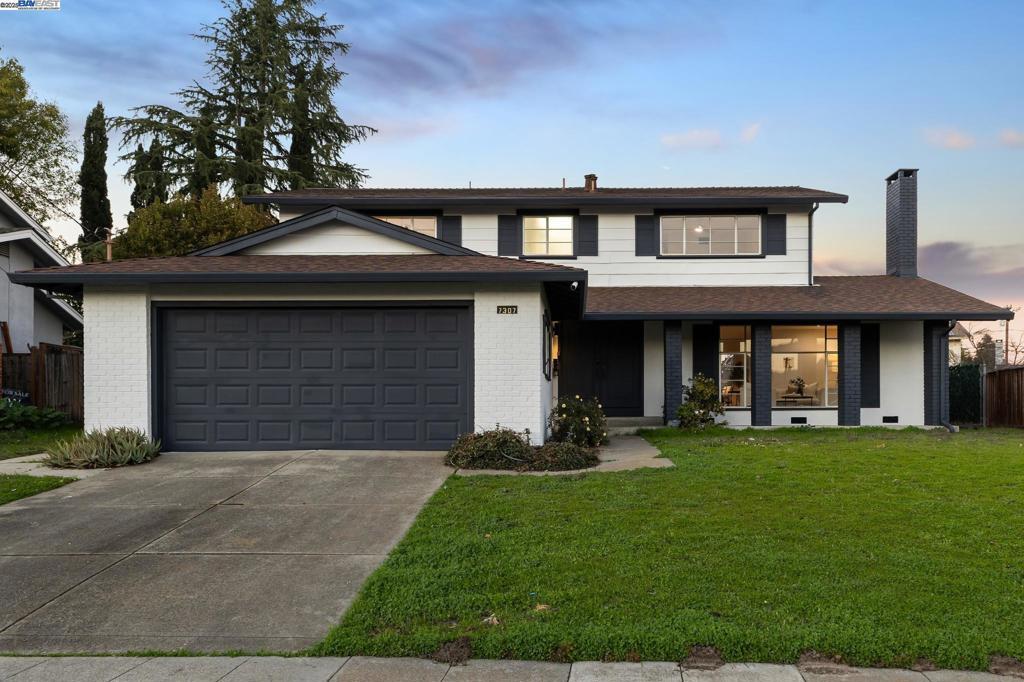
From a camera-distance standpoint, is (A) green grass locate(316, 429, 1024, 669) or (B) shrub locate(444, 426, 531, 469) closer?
(A) green grass locate(316, 429, 1024, 669)

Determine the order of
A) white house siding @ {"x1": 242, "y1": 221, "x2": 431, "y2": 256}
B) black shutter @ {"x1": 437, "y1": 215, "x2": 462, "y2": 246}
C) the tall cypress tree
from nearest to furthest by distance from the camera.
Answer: white house siding @ {"x1": 242, "y1": 221, "x2": 431, "y2": 256}
black shutter @ {"x1": 437, "y1": 215, "x2": 462, "y2": 246}
the tall cypress tree

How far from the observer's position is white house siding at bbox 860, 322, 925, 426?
1683cm

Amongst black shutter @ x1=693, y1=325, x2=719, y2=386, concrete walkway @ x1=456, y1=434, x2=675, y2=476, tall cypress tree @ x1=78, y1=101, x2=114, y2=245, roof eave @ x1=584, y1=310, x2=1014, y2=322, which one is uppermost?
tall cypress tree @ x1=78, y1=101, x2=114, y2=245

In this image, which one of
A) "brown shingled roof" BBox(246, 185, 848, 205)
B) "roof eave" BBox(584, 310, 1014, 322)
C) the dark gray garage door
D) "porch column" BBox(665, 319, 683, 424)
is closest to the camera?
the dark gray garage door

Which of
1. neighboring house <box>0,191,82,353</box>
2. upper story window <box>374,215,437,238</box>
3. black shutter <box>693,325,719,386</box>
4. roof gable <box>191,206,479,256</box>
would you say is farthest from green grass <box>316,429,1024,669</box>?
neighboring house <box>0,191,82,353</box>

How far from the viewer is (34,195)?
34.6m

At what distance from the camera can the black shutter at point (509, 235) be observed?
703 inches

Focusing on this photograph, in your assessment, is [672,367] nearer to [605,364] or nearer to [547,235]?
[605,364]

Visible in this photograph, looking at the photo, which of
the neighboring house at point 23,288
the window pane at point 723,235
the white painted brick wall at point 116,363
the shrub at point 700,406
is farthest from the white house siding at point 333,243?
the neighboring house at point 23,288

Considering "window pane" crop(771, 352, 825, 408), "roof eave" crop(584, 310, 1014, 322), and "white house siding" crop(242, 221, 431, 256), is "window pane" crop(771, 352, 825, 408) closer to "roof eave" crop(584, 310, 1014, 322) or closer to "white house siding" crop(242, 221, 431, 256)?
"roof eave" crop(584, 310, 1014, 322)

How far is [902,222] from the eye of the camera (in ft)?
61.3

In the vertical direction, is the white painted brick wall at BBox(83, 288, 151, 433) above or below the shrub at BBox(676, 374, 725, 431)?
above

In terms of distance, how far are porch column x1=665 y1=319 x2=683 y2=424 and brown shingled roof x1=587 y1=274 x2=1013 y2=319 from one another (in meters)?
0.60

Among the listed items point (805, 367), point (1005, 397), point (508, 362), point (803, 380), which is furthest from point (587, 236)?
point (1005, 397)
